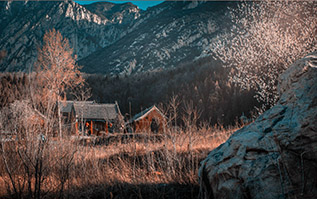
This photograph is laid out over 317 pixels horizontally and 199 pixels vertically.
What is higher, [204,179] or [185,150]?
[204,179]

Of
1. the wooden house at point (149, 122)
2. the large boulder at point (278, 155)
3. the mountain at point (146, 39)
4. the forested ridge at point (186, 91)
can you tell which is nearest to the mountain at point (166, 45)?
the mountain at point (146, 39)

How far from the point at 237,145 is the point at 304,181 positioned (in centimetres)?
66

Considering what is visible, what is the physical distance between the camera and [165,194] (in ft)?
9.77

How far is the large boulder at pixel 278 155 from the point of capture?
71.2 inches

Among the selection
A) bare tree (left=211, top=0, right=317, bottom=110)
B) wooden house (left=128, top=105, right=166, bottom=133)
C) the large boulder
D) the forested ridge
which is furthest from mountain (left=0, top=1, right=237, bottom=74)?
the large boulder

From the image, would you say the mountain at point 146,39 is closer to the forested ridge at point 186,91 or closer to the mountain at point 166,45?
the mountain at point 166,45

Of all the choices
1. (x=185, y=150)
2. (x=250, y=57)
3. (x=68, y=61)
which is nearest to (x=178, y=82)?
(x=68, y=61)

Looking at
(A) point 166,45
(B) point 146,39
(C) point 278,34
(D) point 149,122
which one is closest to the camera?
(D) point 149,122

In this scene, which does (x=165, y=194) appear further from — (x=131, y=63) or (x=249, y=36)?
(x=131, y=63)

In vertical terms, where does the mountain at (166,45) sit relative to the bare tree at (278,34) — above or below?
above

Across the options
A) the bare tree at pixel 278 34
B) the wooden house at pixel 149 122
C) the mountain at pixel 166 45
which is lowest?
the wooden house at pixel 149 122

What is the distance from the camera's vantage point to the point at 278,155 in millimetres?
1949

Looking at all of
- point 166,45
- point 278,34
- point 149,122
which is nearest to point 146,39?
point 166,45

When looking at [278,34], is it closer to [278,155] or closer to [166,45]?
[278,155]
